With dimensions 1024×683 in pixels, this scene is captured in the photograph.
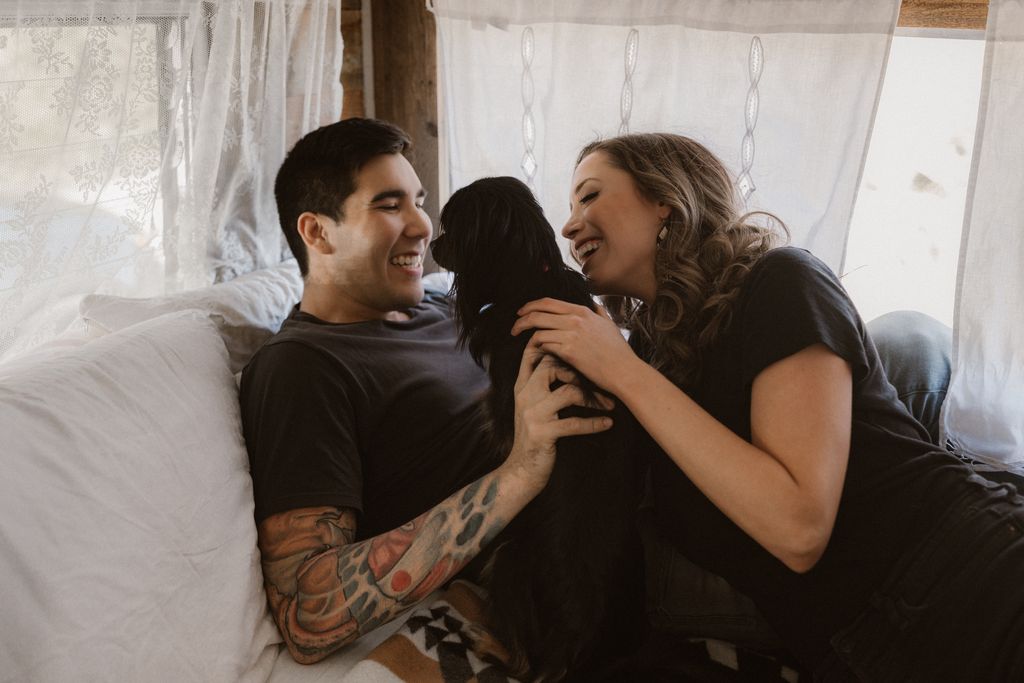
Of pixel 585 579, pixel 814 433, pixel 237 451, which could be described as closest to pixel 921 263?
pixel 814 433

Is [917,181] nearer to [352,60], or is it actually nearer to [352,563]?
[352,563]

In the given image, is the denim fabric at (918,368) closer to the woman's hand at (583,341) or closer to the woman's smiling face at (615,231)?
the woman's smiling face at (615,231)

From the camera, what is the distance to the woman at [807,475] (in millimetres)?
1214

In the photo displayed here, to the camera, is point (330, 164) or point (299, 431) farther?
point (330, 164)

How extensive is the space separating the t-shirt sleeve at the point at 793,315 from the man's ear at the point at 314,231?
946mm

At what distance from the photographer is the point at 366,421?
5.27 ft

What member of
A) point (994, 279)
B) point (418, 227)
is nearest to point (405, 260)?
point (418, 227)

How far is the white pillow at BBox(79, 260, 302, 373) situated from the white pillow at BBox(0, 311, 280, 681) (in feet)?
0.53

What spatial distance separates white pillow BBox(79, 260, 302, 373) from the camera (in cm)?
169

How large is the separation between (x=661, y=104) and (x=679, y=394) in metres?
1.00

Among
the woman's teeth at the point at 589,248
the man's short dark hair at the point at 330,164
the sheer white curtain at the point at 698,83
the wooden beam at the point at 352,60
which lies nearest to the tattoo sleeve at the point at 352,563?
the woman's teeth at the point at 589,248

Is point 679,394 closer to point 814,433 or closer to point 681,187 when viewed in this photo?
point 814,433

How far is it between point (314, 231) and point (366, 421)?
1.62ft

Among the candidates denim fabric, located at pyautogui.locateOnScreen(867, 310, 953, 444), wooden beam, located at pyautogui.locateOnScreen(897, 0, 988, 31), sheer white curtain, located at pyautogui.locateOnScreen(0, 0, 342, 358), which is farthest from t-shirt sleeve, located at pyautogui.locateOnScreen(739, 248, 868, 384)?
sheer white curtain, located at pyautogui.locateOnScreen(0, 0, 342, 358)
